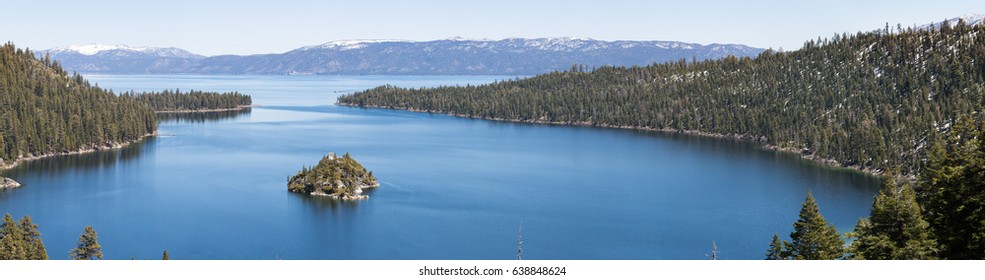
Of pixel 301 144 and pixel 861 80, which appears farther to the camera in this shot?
pixel 861 80

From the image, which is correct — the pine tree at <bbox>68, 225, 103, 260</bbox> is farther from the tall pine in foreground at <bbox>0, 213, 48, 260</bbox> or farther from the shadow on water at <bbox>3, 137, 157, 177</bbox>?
the shadow on water at <bbox>3, 137, 157, 177</bbox>

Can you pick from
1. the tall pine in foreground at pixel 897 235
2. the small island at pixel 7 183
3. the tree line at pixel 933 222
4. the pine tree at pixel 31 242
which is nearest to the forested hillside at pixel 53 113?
the small island at pixel 7 183

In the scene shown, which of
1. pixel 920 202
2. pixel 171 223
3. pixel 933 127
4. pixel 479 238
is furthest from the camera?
pixel 933 127

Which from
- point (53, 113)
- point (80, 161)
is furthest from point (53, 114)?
point (80, 161)

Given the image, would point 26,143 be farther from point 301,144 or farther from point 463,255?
point 463,255

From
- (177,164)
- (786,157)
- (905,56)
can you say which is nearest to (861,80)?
(905,56)

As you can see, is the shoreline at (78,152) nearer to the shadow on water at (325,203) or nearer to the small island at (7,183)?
the small island at (7,183)

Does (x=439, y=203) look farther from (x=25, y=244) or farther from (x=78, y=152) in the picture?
(x=78, y=152)

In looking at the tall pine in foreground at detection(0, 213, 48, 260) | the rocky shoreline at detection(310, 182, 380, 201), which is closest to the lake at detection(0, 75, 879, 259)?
the rocky shoreline at detection(310, 182, 380, 201)
